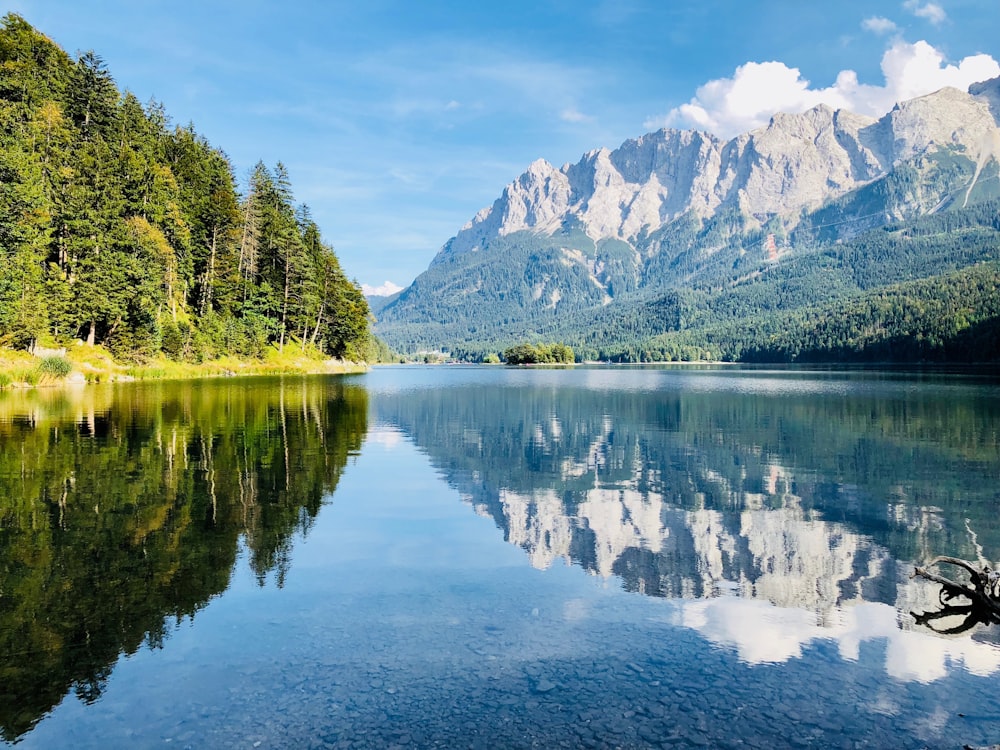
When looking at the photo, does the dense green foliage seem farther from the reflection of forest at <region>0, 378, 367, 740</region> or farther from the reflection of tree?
the reflection of tree

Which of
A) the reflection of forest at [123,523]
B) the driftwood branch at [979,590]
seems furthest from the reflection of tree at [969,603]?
the reflection of forest at [123,523]

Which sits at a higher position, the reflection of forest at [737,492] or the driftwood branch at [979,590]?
the driftwood branch at [979,590]

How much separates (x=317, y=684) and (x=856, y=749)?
19.1ft

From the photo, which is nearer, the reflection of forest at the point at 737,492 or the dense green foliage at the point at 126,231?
the reflection of forest at the point at 737,492

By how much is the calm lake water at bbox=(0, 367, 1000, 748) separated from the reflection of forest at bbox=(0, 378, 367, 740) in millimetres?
71

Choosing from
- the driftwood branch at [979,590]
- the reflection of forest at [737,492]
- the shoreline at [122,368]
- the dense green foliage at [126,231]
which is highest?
the dense green foliage at [126,231]

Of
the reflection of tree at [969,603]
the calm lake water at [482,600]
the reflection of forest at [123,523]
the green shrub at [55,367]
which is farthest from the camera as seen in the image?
the green shrub at [55,367]

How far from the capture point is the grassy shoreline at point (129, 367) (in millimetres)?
54156

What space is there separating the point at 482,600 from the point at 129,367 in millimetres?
67234

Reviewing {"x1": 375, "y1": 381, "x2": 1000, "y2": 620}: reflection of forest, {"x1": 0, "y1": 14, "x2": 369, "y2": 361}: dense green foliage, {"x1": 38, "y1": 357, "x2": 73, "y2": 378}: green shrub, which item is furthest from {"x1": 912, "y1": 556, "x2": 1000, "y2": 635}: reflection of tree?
{"x1": 38, "y1": 357, "x2": 73, "y2": 378}: green shrub

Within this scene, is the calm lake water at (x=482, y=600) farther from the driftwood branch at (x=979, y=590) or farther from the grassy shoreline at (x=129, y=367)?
the grassy shoreline at (x=129, y=367)

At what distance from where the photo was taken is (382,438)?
33.2 metres

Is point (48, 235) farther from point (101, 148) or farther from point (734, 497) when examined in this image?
point (734, 497)

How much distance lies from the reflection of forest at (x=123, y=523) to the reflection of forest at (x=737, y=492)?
18.3 ft
